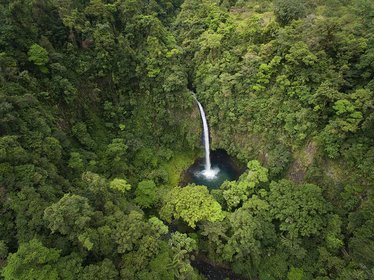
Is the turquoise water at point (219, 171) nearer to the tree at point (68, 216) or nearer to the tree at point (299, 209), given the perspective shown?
the tree at point (299, 209)

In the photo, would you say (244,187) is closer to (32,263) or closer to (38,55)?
(32,263)

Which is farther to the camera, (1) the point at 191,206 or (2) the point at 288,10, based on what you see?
(2) the point at 288,10

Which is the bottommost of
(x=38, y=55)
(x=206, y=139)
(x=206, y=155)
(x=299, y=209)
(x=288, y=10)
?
(x=206, y=155)

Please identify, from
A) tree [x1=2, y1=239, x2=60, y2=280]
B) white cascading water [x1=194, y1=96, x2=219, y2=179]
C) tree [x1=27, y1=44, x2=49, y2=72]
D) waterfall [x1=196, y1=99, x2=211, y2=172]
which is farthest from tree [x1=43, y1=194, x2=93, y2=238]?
waterfall [x1=196, y1=99, x2=211, y2=172]

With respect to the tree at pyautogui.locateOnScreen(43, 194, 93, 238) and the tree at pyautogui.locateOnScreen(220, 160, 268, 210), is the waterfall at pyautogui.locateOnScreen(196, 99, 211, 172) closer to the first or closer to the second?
the tree at pyautogui.locateOnScreen(220, 160, 268, 210)

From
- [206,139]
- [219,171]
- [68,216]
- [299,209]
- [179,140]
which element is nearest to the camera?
[68,216]

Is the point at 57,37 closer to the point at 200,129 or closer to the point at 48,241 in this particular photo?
the point at 200,129

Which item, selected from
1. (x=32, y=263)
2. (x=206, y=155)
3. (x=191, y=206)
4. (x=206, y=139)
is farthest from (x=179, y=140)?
(x=32, y=263)
